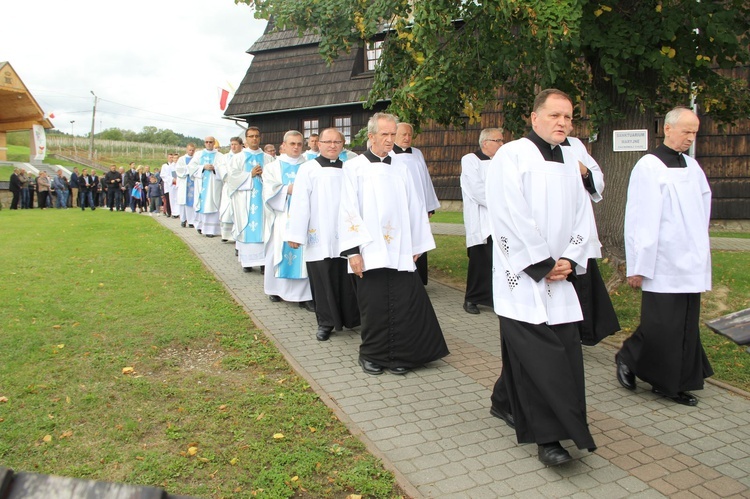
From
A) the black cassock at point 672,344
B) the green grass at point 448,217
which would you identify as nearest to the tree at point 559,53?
the black cassock at point 672,344

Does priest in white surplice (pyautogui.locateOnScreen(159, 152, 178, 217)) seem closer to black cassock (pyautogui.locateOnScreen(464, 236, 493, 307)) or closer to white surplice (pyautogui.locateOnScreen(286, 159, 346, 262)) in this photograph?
white surplice (pyautogui.locateOnScreen(286, 159, 346, 262))

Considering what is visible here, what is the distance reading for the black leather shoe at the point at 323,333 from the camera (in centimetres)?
704

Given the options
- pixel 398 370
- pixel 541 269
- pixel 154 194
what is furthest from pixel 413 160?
pixel 154 194

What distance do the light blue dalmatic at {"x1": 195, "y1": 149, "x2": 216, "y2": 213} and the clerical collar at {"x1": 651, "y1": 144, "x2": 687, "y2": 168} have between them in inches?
486

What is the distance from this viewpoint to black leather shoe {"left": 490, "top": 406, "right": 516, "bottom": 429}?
4605mm

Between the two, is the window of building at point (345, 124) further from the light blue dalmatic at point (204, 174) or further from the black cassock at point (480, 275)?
the black cassock at point (480, 275)

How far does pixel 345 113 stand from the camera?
2342cm

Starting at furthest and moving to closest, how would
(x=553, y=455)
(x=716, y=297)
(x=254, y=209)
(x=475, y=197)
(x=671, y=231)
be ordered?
1. (x=254, y=209)
2. (x=716, y=297)
3. (x=475, y=197)
4. (x=671, y=231)
5. (x=553, y=455)

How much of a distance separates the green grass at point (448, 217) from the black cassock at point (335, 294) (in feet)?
37.1

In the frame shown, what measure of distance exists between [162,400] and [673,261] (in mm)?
4056

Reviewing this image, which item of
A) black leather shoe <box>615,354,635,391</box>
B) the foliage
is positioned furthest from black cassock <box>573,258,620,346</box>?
the foliage

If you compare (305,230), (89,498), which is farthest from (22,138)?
(89,498)

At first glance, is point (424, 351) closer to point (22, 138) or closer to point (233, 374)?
point (233, 374)

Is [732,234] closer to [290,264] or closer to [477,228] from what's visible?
[477,228]
